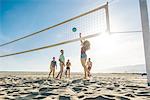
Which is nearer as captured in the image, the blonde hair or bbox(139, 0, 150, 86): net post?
bbox(139, 0, 150, 86): net post

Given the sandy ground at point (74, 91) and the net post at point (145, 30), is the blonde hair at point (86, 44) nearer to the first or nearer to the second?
the sandy ground at point (74, 91)

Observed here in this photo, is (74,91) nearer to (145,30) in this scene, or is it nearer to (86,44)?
(145,30)

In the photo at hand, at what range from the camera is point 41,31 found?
7.78 metres

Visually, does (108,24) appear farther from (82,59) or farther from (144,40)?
(82,59)

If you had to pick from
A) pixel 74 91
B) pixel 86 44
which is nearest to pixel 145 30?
pixel 74 91

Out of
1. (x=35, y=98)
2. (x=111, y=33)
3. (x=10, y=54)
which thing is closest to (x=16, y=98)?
(x=35, y=98)

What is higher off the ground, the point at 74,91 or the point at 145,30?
the point at 145,30

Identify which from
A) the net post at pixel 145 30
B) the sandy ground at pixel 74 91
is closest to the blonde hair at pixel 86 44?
the sandy ground at pixel 74 91

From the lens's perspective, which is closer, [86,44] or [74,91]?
[74,91]

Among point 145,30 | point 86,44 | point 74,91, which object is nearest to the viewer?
point 74,91

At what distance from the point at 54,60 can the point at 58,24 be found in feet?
12.7

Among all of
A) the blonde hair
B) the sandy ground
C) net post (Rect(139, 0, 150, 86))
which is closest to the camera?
the sandy ground

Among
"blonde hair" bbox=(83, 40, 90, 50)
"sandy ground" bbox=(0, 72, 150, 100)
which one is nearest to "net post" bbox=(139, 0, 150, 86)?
"sandy ground" bbox=(0, 72, 150, 100)

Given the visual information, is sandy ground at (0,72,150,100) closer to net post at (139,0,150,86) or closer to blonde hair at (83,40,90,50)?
net post at (139,0,150,86)
